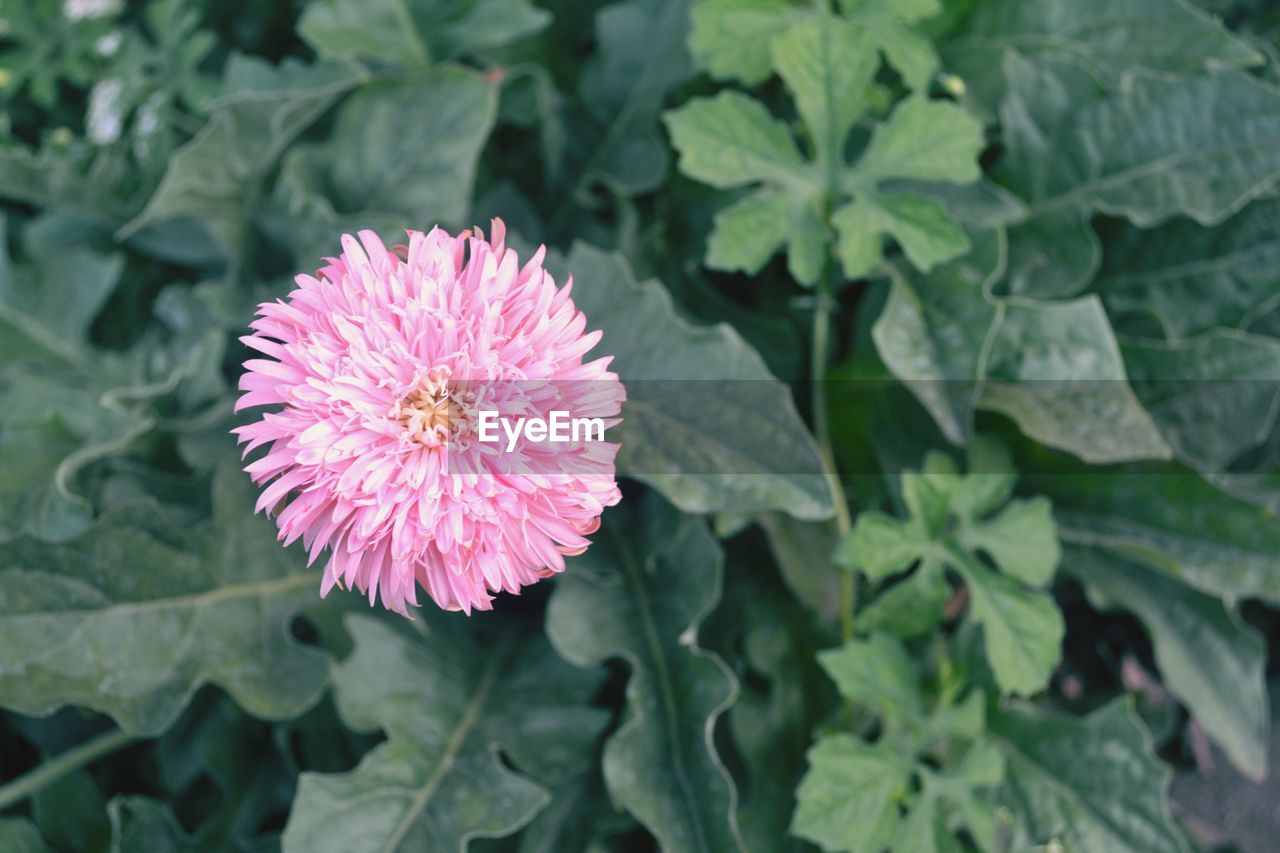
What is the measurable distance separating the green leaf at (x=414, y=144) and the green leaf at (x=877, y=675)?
1.55ft

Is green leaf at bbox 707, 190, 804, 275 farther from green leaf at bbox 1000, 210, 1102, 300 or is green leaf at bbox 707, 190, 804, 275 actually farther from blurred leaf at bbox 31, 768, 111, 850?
blurred leaf at bbox 31, 768, 111, 850

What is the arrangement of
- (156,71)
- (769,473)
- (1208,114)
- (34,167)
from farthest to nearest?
(156,71) → (34,167) → (1208,114) → (769,473)

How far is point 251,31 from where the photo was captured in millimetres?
1177

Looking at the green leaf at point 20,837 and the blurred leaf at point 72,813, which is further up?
the green leaf at point 20,837

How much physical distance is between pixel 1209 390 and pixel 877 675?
14.2 inches

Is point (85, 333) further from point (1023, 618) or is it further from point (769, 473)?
point (1023, 618)

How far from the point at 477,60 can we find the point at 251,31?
0.30m

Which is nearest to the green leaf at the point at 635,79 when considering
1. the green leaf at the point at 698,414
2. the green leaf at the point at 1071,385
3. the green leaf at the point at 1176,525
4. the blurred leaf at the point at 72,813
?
the green leaf at the point at 698,414

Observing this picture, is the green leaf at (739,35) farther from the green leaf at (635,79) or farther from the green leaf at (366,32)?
the green leaf at (366,32)

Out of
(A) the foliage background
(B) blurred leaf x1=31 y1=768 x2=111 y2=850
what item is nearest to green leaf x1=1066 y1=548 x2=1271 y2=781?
(A) the foliage background

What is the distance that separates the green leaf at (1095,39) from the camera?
0.89m

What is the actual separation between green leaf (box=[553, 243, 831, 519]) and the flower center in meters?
0.28

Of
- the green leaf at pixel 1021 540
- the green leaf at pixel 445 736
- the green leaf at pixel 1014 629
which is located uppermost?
the green leaf at pixel 1021 540

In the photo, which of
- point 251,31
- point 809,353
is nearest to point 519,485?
point 809,353
